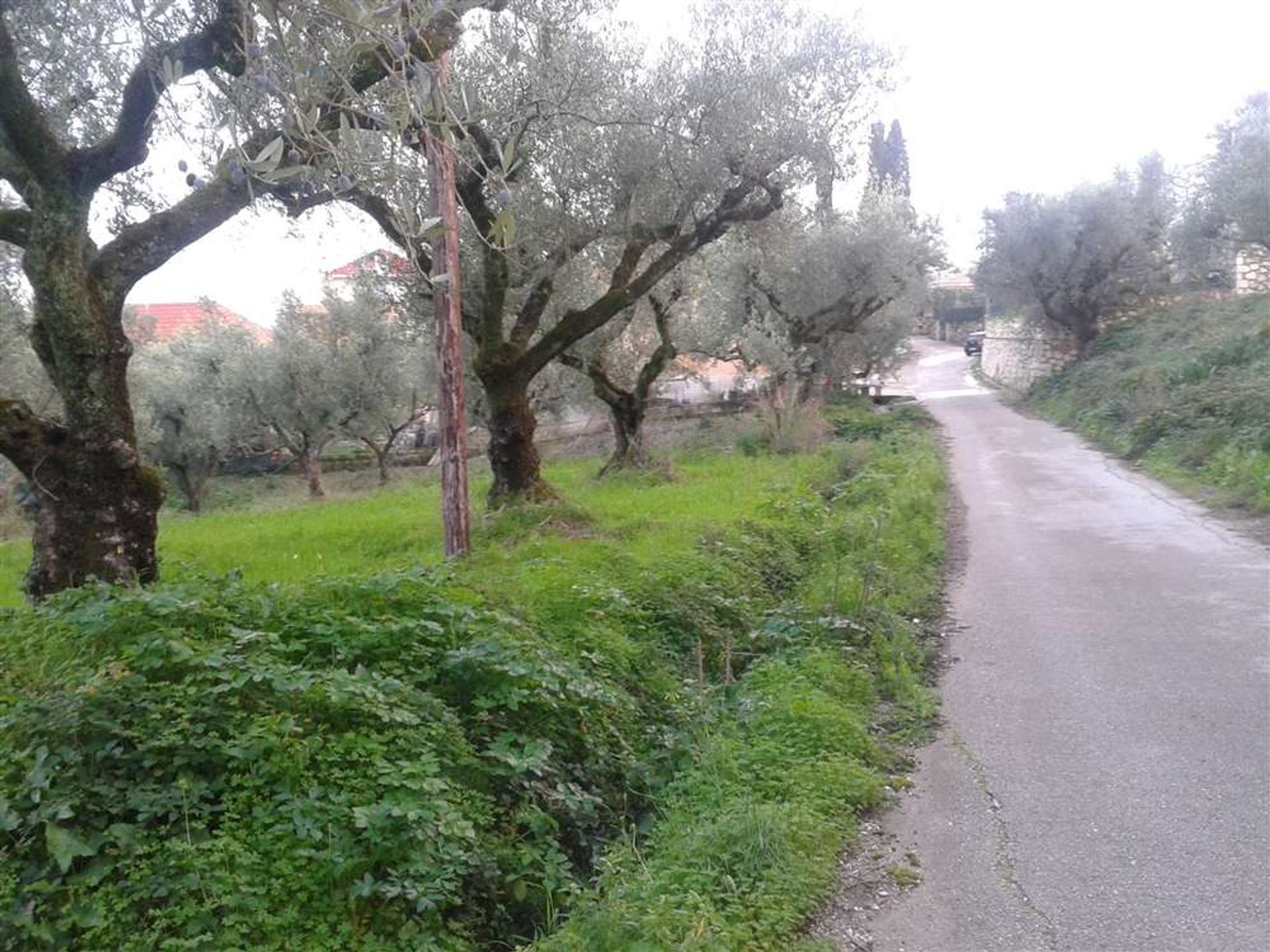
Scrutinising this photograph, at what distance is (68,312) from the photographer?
7254 mm

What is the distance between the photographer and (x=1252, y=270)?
100 feet

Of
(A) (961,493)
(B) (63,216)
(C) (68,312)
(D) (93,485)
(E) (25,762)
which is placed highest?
(B) (63,216)

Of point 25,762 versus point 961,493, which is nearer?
point 25,762

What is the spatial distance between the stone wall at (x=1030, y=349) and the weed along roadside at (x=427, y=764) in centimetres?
2982

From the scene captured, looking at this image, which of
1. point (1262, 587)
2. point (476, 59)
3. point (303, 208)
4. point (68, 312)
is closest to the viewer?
point (68, 312)

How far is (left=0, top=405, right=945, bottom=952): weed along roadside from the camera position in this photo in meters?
3.61

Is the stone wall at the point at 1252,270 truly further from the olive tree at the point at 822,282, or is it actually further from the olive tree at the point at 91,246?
the olive tree at the point at 91,246

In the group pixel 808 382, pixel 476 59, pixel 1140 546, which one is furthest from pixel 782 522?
pixel 808 382

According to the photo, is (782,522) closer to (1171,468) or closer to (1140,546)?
(1140,546)

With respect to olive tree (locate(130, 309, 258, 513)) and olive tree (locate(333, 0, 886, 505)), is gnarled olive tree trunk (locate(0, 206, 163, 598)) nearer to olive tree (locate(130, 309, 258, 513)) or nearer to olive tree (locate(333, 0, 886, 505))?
olive tree (locate(333, 0, 886, 505))

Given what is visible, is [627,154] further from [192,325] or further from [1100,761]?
[192,325]

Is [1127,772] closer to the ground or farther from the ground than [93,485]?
closer to the ground

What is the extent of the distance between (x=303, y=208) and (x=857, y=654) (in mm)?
5026

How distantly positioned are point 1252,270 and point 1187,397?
44.7 feet
